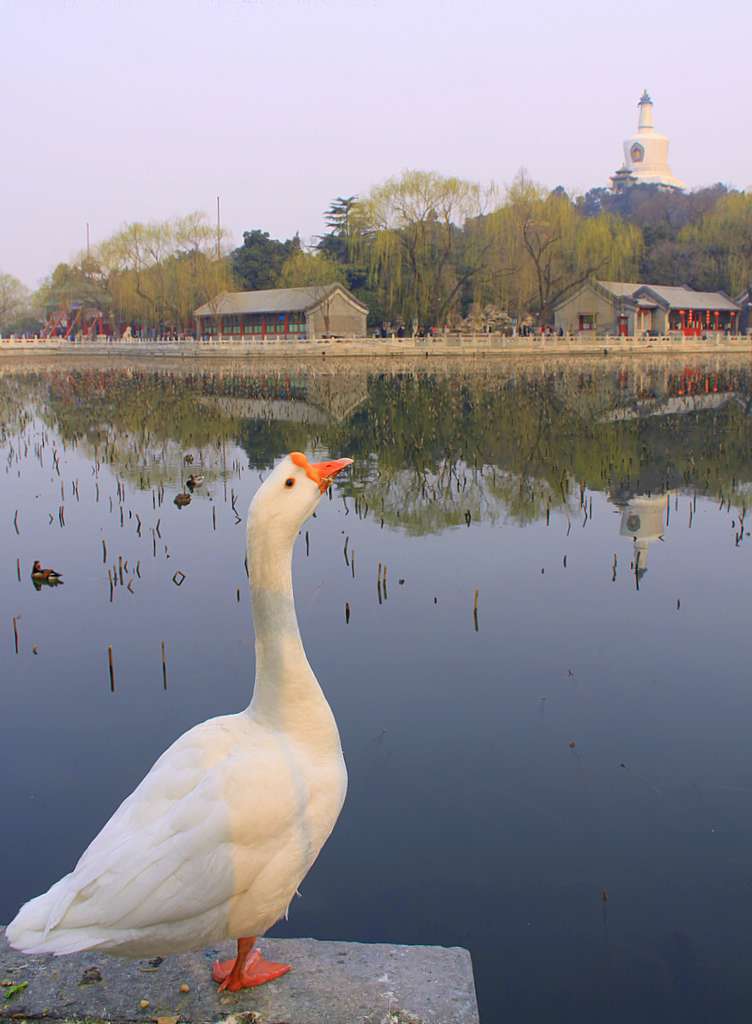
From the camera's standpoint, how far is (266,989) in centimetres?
332

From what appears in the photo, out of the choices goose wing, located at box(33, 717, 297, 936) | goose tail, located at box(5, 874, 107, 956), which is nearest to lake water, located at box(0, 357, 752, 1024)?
goose wing, located at box(33, 717, 297, 936)

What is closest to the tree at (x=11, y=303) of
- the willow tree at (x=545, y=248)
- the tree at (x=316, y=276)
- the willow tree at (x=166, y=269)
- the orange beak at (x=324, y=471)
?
the willow tree at (x=166, y=269)

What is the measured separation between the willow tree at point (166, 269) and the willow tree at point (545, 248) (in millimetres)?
20843

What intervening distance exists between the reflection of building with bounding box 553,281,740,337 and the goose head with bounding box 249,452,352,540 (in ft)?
206

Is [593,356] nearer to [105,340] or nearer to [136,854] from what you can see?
[105,340]

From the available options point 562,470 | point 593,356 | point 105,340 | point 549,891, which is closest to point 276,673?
point 549,891

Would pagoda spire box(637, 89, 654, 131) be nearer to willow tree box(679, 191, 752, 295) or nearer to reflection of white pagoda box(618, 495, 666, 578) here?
willow tree box(679, 191, 752, 295)

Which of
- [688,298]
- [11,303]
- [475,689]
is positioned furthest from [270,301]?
[475,689]

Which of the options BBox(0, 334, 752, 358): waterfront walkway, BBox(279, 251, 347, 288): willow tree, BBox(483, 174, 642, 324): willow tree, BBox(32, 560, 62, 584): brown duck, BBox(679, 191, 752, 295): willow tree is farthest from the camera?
BBox(679, 191, 752, 295): willow tree

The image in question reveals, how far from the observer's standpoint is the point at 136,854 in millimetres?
2947

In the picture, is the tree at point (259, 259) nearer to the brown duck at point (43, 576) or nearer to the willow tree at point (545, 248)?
the willow tree at point (545, 248)

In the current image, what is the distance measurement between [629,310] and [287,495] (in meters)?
63.6

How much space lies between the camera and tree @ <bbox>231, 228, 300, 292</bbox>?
245 feet

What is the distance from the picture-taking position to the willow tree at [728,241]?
69688 mm
